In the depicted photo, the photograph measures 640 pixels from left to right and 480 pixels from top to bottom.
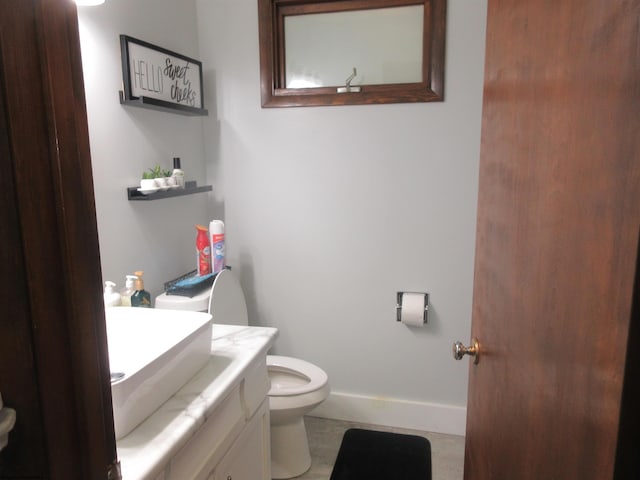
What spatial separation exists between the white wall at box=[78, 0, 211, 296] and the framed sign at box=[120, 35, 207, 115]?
4 cm

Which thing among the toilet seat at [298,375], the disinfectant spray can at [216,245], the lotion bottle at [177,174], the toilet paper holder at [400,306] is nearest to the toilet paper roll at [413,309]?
the toilet paper holder at [400,306]

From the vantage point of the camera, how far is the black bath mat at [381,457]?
2023 mm

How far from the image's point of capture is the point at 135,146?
1828 millimetres

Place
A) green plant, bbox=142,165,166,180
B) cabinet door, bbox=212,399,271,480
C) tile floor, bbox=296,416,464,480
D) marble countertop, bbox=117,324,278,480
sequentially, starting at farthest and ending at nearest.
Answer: tile floor, bbox=296,416,464,480 → green plant, bbox=142,165,166,180 → cabinet door, bbox=212,399,271,480 → marble countertop, bbox=117,324,278,480

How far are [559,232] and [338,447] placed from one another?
1937mm

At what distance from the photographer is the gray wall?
2.11 meters

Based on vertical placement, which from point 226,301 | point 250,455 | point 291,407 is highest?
point 226,301

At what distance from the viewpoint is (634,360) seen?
475mm

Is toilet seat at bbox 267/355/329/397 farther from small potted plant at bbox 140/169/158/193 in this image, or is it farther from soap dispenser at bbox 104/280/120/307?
small potted plant at bbox 140/169/158/193

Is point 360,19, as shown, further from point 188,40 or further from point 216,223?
point 216,223

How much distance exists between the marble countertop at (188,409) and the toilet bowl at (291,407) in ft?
1.76

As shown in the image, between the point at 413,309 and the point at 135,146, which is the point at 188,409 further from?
the point at 413,309

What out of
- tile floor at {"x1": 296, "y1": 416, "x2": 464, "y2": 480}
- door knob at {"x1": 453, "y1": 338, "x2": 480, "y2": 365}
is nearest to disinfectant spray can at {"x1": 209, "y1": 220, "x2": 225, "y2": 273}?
tile floor at {"x1": 296, "y1": 416, "x2": 464, "y2": 480}

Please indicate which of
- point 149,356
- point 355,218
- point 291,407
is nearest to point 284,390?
point 291,407
